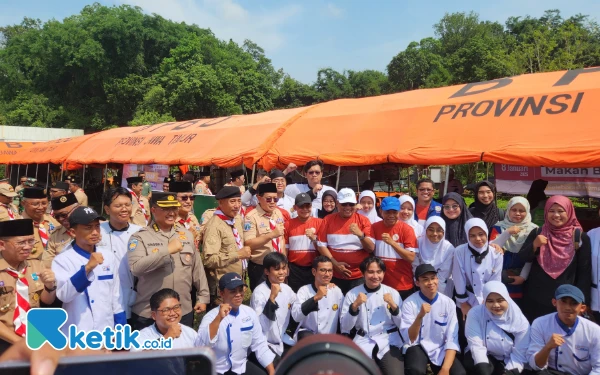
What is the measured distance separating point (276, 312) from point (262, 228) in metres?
1.01

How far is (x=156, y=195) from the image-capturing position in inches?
144

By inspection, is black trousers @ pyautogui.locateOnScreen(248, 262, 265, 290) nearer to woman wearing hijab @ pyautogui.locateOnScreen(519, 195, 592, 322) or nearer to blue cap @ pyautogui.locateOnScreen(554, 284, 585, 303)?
woman wearing hijab @ pyautogui.locateOnScreen(519, 195, 592, 322)

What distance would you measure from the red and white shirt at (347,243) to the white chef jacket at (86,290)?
7.13 ft

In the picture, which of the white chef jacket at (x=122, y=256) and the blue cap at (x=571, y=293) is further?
the white chef jacket at (x=122, y=256)

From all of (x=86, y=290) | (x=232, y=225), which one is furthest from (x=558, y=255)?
(x=86, y=290)

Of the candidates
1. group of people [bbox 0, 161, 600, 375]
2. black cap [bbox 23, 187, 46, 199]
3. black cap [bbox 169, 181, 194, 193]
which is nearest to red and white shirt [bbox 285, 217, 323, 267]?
group of people [bbox 0, 161, 600, 375]

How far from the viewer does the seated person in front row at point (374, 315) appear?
3982 mm

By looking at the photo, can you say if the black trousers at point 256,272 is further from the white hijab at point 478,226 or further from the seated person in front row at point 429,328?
the white hijab at point 478,226

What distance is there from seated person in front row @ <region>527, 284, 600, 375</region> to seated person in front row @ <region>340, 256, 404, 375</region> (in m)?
1.17

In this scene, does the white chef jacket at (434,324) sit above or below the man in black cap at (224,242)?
below

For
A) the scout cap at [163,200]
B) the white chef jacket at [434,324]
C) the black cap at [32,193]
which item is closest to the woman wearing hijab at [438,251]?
the white chef jacket at [434,324]

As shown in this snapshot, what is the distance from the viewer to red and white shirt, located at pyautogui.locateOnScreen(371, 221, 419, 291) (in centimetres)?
441

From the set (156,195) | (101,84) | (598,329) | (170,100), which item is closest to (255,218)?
(156,195)

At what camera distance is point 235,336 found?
361 centimetres
